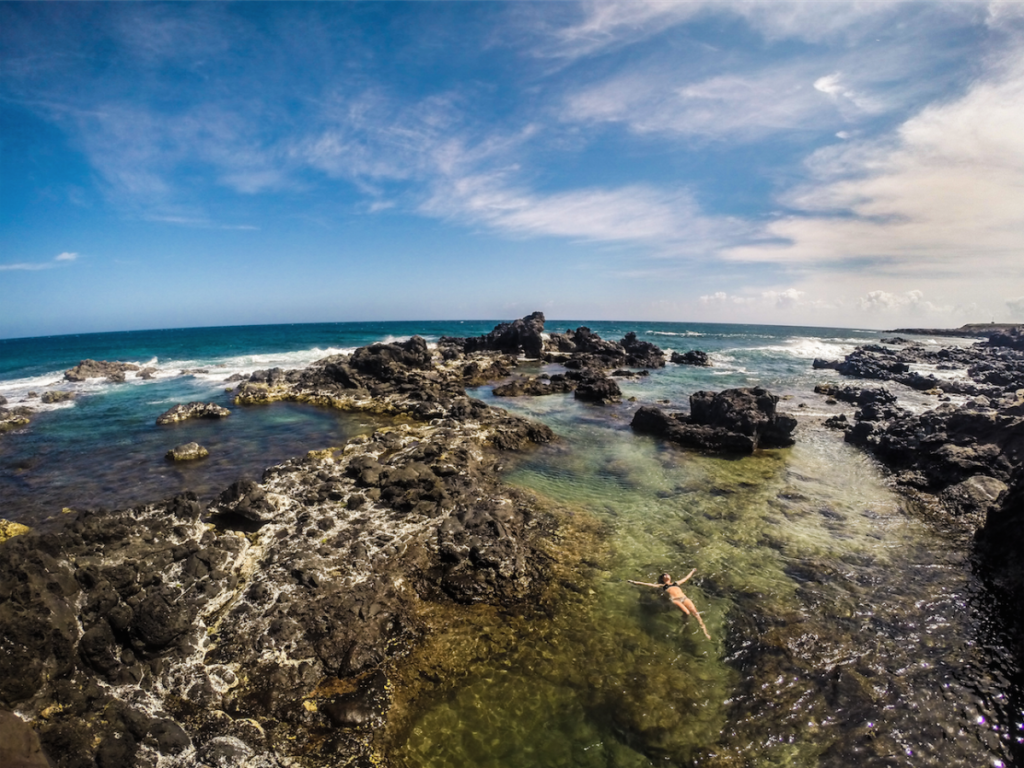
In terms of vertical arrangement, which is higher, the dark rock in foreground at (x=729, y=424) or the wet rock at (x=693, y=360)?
the wet rock at (x=693, y=360)

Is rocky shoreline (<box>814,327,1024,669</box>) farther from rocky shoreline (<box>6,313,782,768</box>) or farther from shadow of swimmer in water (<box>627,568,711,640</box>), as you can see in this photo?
rocky shoreline (<box>6,313,782,768</box>)

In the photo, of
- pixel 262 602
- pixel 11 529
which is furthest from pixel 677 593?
pixel 11 529

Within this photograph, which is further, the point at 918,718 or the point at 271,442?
the point at 271,442

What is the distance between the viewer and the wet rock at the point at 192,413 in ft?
88.7

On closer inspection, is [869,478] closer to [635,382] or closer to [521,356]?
[635,382]

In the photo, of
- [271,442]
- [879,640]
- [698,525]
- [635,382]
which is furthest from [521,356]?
[879,640]

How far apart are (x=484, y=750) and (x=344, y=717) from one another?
2485 millimetres

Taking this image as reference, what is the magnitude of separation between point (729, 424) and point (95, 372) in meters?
61.2

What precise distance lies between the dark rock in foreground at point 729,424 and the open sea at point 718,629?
1312 millimetres

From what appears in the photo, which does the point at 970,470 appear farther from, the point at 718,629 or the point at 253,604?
the point at 253,604

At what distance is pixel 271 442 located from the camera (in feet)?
74.7

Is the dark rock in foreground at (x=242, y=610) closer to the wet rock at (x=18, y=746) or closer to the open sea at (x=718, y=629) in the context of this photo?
the wet rock at (x=18, y=746)

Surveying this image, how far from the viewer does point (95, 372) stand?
47.1 m

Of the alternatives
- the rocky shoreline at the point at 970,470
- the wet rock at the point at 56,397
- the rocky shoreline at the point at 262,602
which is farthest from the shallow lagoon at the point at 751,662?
the wet rock at the point at 56,397
